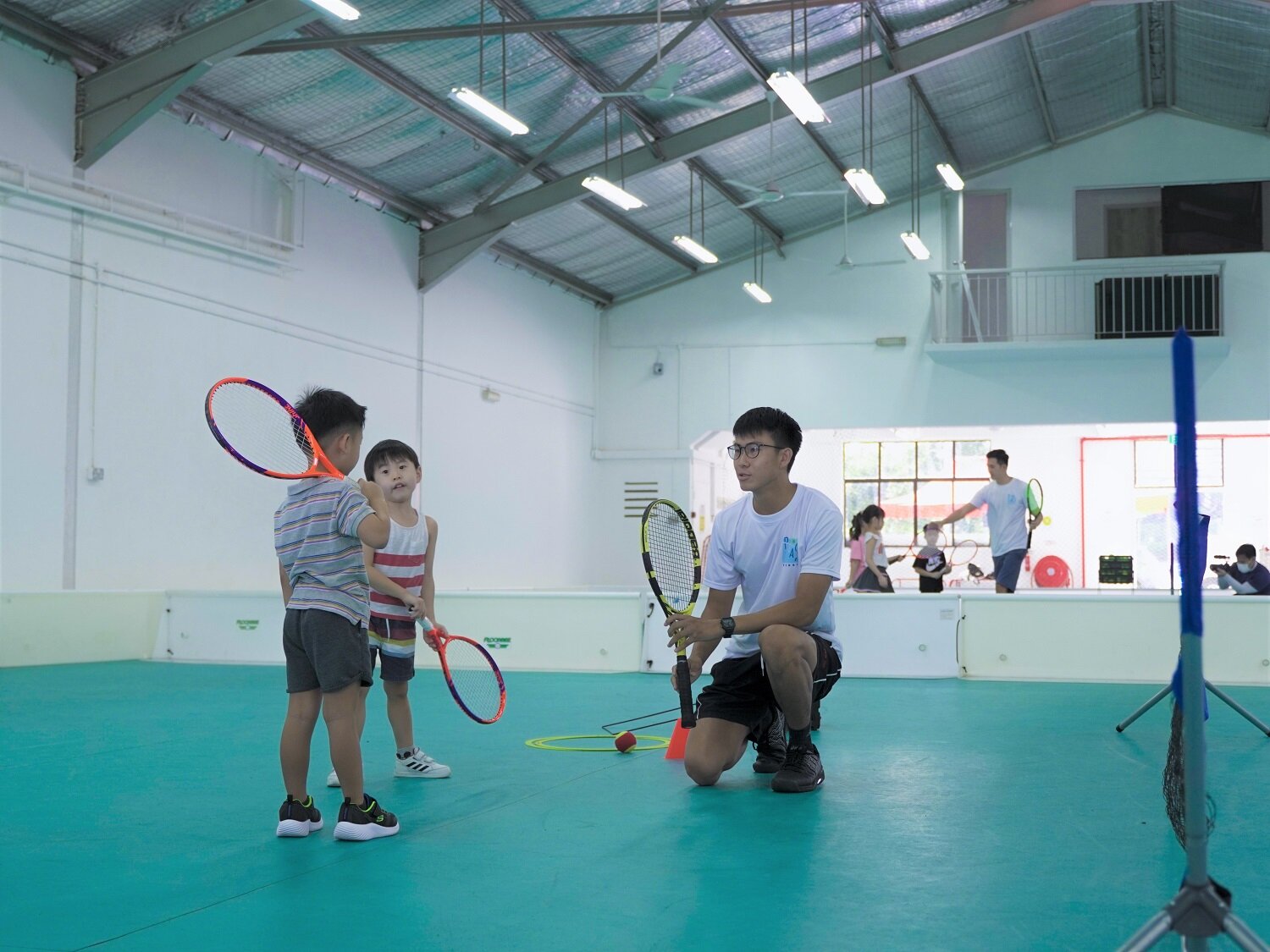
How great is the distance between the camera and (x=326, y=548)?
12.0 ft

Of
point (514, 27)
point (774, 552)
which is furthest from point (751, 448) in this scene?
point (514, 27)

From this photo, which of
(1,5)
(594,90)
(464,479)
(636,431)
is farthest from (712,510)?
(1,5)

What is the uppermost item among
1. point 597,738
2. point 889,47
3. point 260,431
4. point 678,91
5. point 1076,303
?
point 889,47

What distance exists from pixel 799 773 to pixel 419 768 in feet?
4.92

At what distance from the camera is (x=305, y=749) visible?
12.2 ft

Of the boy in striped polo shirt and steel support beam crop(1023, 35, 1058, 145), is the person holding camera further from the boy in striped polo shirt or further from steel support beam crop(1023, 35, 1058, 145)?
the boy in striped polo shirt

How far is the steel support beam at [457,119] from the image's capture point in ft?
41.4

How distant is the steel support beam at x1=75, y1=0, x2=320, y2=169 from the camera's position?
11.1 metres

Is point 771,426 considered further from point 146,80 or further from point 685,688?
point 146,80

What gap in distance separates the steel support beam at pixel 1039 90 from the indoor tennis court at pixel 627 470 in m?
0.15

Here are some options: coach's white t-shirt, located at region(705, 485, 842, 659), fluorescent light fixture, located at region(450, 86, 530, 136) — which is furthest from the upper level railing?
coach's white t-shirt, located at region(705, 485, 842, 659)

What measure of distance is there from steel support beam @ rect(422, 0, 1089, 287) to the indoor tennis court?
70mm

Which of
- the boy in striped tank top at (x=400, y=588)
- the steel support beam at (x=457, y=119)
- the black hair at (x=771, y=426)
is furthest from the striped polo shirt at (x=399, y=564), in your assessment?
the steel support beam at (x=457, y=119)

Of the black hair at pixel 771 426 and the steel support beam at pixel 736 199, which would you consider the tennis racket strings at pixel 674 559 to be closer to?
the black hair at pixel 771 426
